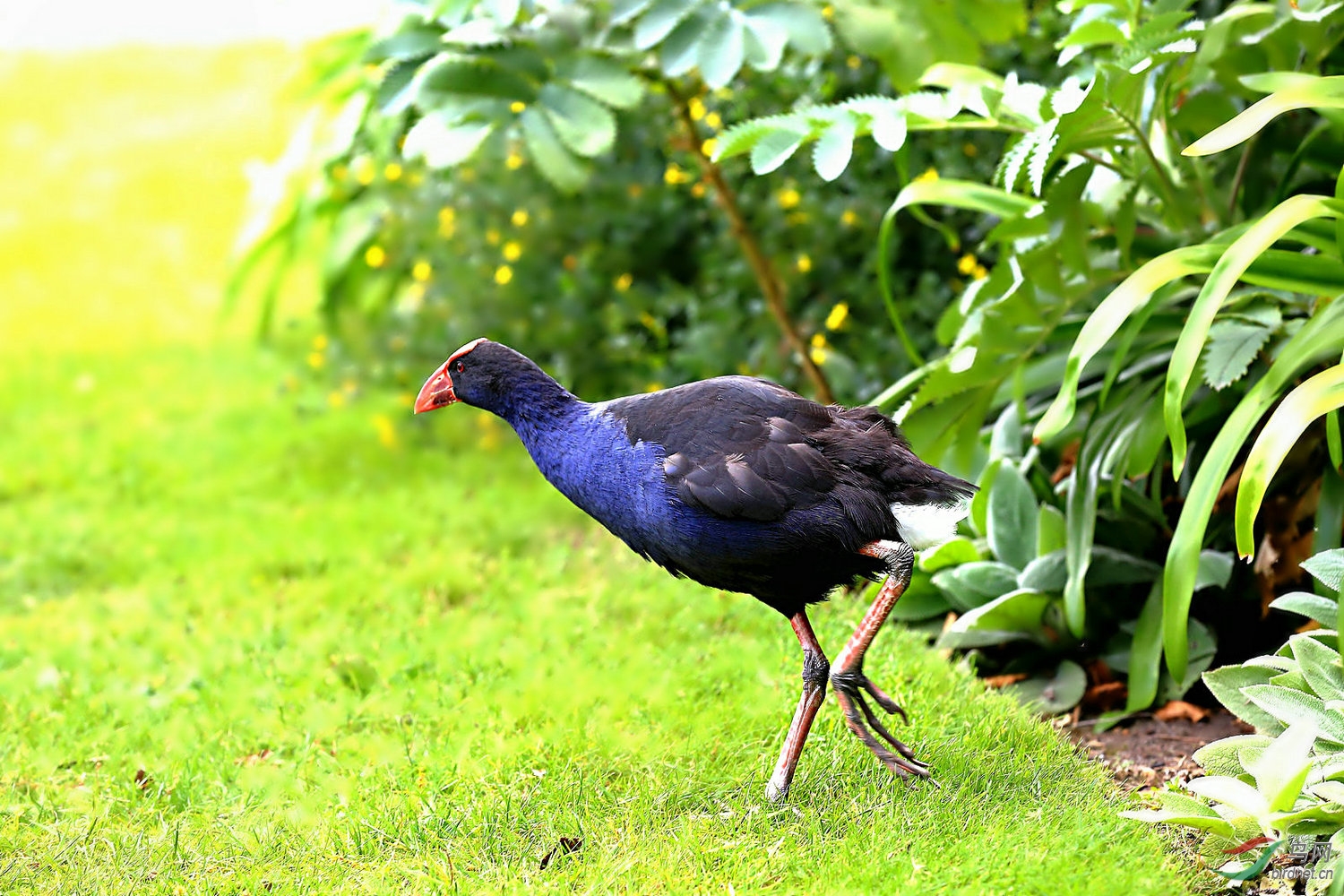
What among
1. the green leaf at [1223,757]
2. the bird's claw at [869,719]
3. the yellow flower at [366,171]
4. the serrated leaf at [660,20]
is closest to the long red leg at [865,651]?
the bird's claw at [869,719]

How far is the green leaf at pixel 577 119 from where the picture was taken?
4.10 meters

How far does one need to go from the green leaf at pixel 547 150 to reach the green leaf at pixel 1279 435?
2254 mm

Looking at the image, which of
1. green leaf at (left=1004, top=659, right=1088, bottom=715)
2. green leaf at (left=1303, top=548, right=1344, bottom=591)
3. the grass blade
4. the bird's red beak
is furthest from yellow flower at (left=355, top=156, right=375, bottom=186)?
green leaf at (left=1303, top=548, right=1344, bottom=591)

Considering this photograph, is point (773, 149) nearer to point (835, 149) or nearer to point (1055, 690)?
point (835, 149)

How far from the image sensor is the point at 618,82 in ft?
14.0

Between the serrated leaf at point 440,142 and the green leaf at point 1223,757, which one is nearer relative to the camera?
the green leaf at point 1223,757

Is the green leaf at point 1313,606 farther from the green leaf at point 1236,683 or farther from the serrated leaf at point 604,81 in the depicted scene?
the serrated leaf at point 604,81

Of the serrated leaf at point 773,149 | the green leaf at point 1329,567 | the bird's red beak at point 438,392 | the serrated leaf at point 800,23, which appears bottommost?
the green leaf at point 1329,567

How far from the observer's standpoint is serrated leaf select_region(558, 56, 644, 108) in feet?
13.8

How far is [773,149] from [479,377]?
94 centimetres

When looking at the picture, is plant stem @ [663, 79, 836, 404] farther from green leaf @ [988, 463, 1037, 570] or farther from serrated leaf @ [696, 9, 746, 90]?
green leaf @ [988, 463, 1037, 570]

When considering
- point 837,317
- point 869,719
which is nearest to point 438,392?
point 869,719

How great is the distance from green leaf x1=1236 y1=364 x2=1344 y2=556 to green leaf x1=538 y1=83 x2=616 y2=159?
2.20 meters

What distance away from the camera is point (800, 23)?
4031 mm
